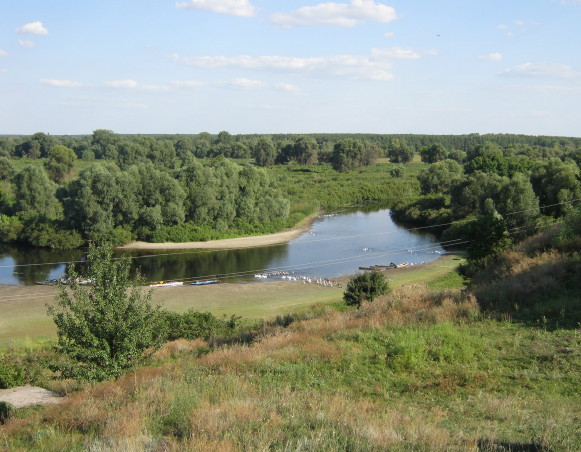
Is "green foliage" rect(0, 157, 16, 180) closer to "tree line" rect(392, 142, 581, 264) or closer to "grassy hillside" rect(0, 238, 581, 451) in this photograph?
"tree line" rect(392, 142, 581, 264)

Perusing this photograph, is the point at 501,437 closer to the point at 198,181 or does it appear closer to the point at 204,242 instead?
the point at 204,242

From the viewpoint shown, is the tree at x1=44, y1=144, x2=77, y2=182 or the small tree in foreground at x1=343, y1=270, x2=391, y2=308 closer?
the small tree in foreground at x1=343, y1=270, x2=391, y2=308

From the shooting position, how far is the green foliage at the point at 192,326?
23.4 m

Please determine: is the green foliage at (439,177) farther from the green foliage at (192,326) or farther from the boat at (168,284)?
the green foliage at (192,326)

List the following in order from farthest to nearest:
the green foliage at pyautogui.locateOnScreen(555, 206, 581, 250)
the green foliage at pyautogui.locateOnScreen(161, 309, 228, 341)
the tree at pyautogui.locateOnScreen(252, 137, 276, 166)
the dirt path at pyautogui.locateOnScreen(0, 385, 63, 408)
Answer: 1. the tree at pyautogui.locateOnScreen(252, 137, 276, 166)
2. the green foliage at pyautogui.locateOnScreen(161, 309, 228, 341)
3. the green foliage at pyautogui.locateOnScreen(555, 206, 581, 250)
4. the dirt path at pyautogui.locateOnScreen(0, 385, 63, 408)

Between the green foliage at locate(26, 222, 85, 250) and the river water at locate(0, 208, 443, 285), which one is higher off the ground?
the green foliage at locate(26, 222, 85, 250)

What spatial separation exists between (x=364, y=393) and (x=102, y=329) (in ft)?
23.6

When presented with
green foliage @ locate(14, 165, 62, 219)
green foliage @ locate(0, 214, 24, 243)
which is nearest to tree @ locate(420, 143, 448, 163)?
green foliage @ locate(14, 165, 62, 219)

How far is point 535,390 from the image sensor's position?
9.88 meters

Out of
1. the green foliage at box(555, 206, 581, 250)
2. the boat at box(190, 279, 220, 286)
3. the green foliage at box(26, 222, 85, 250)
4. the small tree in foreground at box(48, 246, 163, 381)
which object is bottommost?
the boat at box(190, 279, 220, 286)

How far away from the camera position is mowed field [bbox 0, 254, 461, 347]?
31.4 meters

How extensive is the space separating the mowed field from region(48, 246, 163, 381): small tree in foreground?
605 inches

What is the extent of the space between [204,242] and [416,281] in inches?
1162

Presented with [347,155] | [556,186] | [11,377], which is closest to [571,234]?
[11,377]
